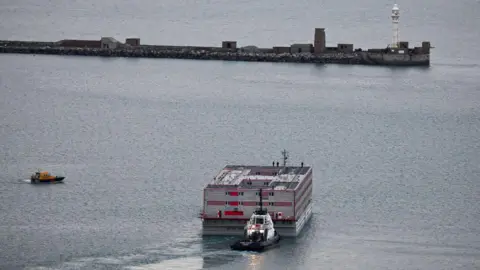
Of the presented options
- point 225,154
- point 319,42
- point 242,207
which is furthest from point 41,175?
point 319,42

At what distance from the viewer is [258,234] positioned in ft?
101

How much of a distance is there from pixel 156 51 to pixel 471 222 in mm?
35837

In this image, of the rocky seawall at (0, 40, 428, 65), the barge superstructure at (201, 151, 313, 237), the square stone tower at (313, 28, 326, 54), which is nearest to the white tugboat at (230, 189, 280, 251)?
the barge superstructure at (201, 151, 313, 237)

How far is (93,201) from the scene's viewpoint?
114 feet

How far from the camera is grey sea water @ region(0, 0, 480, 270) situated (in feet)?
102

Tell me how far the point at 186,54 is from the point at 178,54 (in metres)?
0.32

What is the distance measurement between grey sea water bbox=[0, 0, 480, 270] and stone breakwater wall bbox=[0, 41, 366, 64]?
1.09 metres

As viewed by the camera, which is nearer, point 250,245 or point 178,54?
point 250,245

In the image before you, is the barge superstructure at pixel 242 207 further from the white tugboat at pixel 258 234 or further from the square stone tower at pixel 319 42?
the square stone tower at pixel 319 42

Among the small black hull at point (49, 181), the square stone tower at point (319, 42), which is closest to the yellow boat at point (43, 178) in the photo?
the small black hull at point (49, 181)

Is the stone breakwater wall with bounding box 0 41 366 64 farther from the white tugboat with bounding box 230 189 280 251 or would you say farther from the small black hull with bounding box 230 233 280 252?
the small black hull with bounding box 230 233 280 252

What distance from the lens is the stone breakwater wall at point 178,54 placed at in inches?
2594

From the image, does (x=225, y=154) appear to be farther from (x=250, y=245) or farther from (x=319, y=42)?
(x=319, y=42)

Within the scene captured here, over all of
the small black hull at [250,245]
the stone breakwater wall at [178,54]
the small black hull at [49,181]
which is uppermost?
the stone breakwater wall at [178,54]
